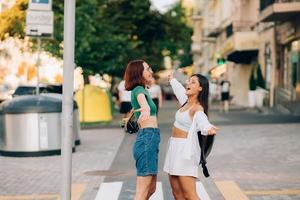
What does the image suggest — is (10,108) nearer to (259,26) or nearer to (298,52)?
(298,52)

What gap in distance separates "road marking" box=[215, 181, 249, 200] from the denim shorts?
7.46 feet

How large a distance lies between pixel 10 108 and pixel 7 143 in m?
0.73

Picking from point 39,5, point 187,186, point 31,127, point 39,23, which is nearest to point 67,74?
point 187,186

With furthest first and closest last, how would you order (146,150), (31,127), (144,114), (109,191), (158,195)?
(31,127)
(109,191)
(158,195)
(146,150)
(144,114)

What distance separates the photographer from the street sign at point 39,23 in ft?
38.9

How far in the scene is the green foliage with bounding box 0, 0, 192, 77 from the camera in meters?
21.5

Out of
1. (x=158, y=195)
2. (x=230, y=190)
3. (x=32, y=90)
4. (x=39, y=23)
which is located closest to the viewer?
(x=158, y=195)

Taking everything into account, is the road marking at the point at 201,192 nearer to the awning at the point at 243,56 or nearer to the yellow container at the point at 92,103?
the yellow container at the point at 92,103

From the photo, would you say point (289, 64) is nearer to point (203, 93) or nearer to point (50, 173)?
point (50, 173)

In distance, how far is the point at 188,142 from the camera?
5629mm

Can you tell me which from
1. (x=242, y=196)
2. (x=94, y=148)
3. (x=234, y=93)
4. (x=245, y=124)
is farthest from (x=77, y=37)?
(x=234, y=93)

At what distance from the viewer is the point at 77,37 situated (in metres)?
21.5

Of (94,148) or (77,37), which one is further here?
(77,37)

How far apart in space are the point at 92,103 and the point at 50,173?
37.1 ft
